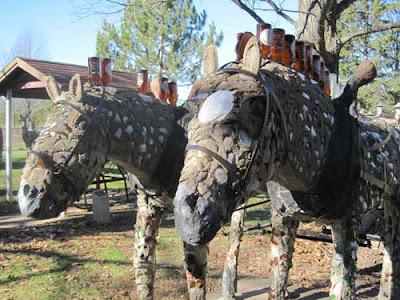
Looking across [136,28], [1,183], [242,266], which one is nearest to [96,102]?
[242,266]

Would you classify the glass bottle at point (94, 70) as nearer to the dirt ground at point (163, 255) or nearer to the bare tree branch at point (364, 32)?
the dirt ground at point (163, 255)

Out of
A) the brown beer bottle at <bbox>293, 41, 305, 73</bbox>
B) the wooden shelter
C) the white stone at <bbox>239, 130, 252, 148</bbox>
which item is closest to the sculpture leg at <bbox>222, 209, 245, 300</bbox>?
the brown beer bottle at <bbox>293, 41, 305, 73</bbox>

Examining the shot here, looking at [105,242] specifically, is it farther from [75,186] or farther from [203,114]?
[203,114]

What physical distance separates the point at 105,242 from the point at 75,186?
556cm

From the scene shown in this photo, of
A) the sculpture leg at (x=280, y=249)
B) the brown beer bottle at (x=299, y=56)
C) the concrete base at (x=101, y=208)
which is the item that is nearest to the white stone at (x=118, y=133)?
the brown beer bottle at (x=299, y=56)

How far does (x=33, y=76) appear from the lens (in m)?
10.6

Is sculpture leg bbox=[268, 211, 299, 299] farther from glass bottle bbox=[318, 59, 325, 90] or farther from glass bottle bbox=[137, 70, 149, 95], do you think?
glass bottle bbox=[137, 70, 149, 95]

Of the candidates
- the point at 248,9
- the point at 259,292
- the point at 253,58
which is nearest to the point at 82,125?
the point at 253,58

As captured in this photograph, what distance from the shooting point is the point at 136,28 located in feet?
72.7

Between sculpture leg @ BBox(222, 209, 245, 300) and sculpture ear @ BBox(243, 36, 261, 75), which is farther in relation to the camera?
sculpture leg @ BBox(222, 209, 245, 300)

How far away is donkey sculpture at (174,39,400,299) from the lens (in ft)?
5.21

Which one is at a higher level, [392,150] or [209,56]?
[209,56]

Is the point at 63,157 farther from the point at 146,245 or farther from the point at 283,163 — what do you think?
the point at 283,163

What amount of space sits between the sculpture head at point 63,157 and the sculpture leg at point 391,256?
2.46 m
